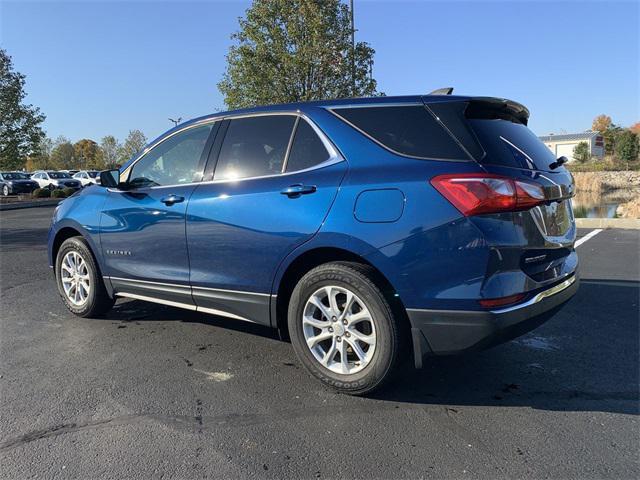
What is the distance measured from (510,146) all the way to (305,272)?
62.0 inches

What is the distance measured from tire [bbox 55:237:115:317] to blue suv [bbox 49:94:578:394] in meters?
0.85

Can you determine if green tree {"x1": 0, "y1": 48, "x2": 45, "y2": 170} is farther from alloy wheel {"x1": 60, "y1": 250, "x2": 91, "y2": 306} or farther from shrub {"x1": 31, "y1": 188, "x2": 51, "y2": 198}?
alloy wheel {"x1": 60, "y1": 250, "x2": 91, "y2": 306}

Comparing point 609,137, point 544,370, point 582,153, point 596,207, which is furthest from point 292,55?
point 609,137

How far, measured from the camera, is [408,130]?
316 centimetres

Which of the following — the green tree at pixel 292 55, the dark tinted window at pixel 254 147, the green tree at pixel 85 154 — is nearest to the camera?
the dark tinted window at pixel 254 147

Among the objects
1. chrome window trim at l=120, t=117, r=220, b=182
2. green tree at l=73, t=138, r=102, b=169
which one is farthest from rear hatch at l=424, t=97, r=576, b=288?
green tree at l=73, t=138, r=102, b=169

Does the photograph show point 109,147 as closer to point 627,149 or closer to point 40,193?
point 40,193

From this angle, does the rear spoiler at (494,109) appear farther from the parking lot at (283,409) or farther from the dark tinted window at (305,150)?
the parking lot at (283,409)

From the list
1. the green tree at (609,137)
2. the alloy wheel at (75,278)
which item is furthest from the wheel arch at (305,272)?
the green tree at (609,137)

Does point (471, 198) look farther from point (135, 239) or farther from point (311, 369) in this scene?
point (135, 239)

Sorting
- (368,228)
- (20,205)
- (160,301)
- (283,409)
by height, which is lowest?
(20,205)

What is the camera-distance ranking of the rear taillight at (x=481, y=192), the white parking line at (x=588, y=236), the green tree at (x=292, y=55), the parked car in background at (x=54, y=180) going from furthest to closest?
the parked car in background at (x=54, y=180)
the green tree at (x=292, y=55)
the white parking line at (x=588, y=236)
the rear taillight at (x=481, y=192)

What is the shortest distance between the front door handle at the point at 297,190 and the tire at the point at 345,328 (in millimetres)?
509

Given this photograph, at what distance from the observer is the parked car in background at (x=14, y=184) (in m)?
31.0
